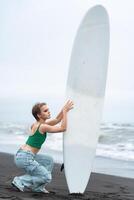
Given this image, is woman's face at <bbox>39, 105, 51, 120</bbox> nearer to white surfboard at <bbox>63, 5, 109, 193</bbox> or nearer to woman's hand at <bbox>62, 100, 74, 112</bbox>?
woman's hand at <bbox>62, 100, 74, 112</bbox>

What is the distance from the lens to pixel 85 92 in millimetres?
5781

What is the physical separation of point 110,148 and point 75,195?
30.6ft

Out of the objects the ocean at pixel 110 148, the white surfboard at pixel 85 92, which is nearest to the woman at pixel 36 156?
the white surfboard at pixel 85 92

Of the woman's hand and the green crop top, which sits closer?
the green crop top

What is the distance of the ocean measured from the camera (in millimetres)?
9500

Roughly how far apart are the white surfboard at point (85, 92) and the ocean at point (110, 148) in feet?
8.69

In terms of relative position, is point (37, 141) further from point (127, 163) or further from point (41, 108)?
point (127, 163)

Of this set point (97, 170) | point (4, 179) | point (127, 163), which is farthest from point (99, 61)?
point (127, 163)

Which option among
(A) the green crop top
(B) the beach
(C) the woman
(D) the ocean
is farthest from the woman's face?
(D) the ocean

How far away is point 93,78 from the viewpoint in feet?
19.2

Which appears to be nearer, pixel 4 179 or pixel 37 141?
pixel 37 141

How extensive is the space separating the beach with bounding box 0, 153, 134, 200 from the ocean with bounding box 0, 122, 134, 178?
1.00 m

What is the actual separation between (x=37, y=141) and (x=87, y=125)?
73 centimetres

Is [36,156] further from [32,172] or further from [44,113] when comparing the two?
[44,113]
